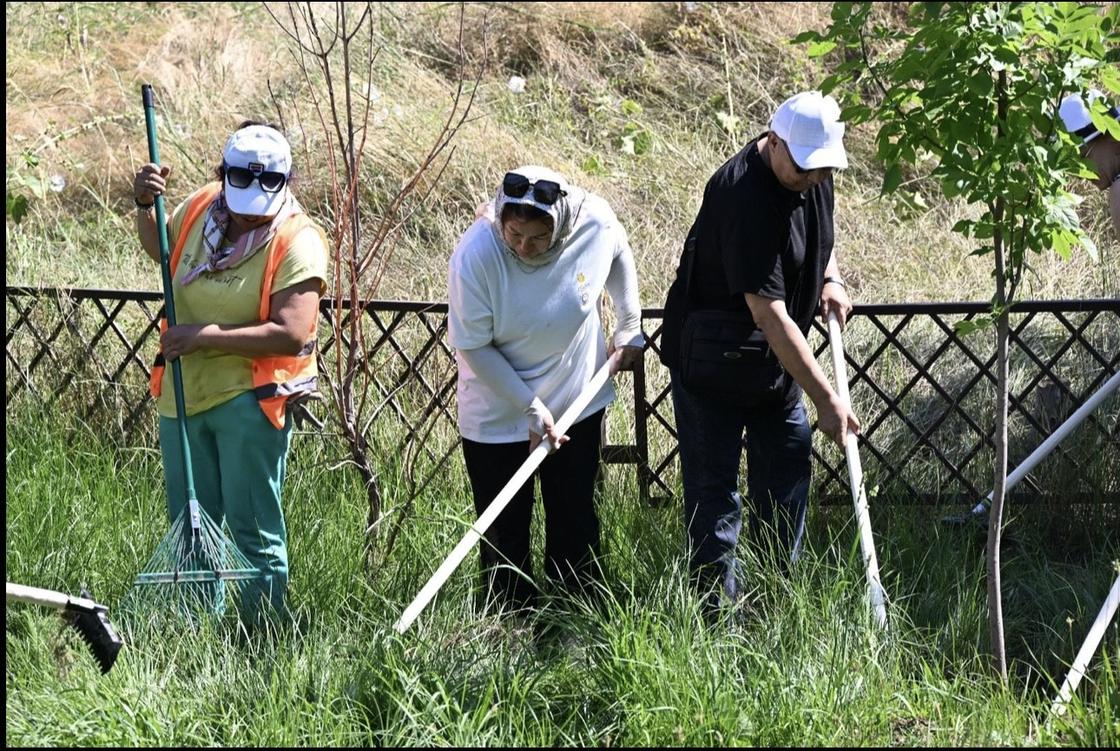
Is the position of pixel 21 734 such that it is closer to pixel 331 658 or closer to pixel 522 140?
pixel 331 658

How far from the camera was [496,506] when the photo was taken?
3.85 m

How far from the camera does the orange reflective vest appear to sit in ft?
12.9

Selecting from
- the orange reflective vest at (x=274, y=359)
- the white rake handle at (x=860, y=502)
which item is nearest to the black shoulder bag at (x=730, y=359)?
the white rake handle at (x=860, y=502)

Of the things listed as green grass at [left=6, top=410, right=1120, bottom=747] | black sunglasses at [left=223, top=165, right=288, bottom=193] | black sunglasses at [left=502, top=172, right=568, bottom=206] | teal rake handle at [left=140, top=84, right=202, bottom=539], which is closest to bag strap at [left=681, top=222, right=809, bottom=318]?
black sunglasses at [left=502, top=172, right=568, bottom=206]

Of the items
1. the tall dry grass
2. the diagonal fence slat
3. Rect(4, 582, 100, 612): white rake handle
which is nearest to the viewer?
Rect(4, 582, 100, 612): white rake handle

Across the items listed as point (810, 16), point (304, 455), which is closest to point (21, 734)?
point (304, 455)

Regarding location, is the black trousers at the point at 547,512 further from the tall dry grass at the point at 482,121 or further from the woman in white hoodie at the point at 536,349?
the tall dry grass at the point at 482,121

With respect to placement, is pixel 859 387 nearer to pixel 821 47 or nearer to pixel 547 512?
pixel 547 512

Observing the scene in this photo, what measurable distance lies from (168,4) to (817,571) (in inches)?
371

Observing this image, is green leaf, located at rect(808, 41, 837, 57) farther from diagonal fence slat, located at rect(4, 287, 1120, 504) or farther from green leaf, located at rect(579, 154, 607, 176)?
green leaf, located at rect(579, 154, 607, 176)

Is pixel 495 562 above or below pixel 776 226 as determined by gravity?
below

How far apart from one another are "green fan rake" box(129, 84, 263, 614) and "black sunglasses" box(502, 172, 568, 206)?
1.19 meters

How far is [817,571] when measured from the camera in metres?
3.95

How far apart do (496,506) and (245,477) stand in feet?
2.77
